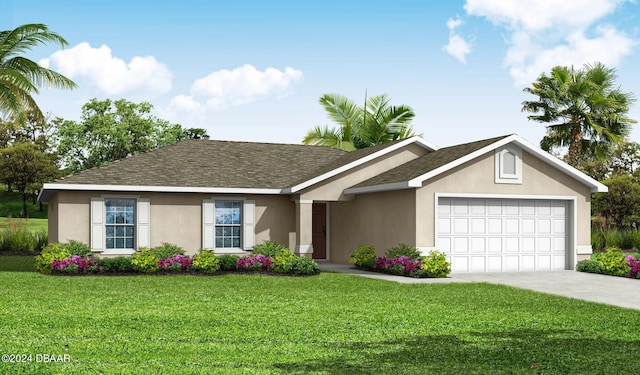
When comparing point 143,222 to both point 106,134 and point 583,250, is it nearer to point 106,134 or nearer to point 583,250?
point 583,250

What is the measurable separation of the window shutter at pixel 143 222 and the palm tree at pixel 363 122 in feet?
58.8

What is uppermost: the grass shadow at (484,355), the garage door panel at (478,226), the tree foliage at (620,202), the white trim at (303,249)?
the tree foliage at (620,202)

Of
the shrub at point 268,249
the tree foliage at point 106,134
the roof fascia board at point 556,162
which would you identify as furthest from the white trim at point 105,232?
the tree foliage at point 106,134

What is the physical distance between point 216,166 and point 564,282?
38.6 ft

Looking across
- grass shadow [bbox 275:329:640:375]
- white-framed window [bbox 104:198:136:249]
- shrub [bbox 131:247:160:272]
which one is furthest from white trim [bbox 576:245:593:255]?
white-framed window [bbox 104:198:136:249]

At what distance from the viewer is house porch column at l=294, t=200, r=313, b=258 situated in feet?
71.9

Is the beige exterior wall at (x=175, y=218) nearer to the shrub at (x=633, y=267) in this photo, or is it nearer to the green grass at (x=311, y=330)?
the green grass at (x=311, y=330)

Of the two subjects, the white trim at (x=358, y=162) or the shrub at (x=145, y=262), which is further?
the white trim at (x=358, y=162)

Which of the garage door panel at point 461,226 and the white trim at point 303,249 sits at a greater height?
the garage door panel at point 461,226

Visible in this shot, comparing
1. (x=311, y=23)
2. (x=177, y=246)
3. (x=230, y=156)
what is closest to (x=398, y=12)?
(x=311, y=23)

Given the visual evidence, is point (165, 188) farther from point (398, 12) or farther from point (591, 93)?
point (591, 93)

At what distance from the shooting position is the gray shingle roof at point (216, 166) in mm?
21656

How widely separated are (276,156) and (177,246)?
243 inches

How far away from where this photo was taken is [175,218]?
22.0 meters
